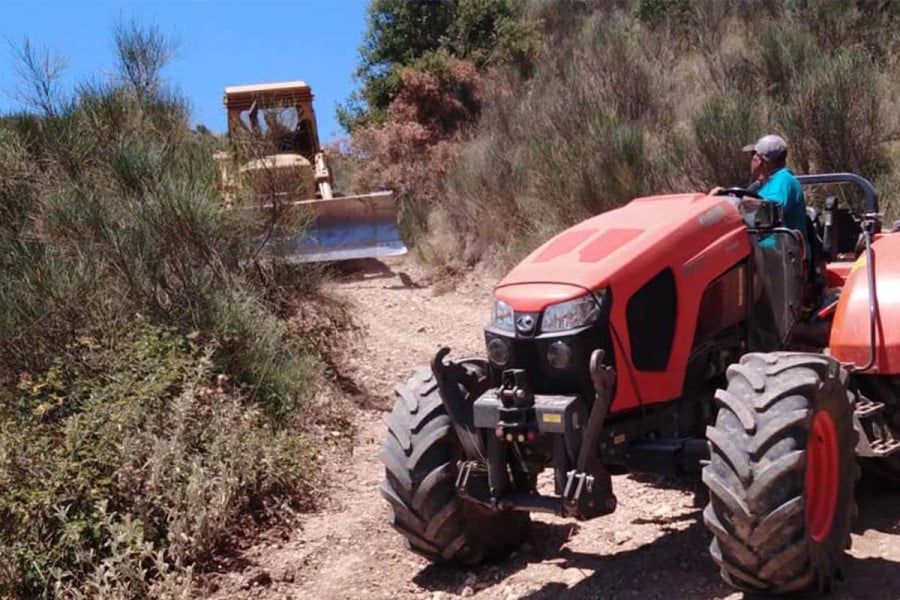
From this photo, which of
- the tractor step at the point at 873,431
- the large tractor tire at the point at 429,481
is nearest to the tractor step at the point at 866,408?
the tractor step at the point at 873,431

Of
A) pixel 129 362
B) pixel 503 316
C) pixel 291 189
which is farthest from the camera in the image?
pixel 291 189

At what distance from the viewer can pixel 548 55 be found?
1944cm

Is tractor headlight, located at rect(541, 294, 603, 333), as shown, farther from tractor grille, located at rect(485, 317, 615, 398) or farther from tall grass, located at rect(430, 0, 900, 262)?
tall grass, located at rect(430, 0, 900, 262)

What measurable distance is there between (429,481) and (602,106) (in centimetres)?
1074

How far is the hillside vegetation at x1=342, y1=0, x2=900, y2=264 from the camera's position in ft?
37.1

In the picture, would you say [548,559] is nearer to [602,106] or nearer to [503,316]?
[503,316]

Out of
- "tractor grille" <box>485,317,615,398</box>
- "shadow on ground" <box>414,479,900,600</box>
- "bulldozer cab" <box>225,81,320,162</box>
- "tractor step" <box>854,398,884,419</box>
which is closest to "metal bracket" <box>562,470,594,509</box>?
"tractor grille" <box>485,317,615,398</box>

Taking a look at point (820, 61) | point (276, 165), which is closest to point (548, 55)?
point (820, 61)

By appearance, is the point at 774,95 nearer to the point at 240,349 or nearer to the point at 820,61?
the point at 820,61

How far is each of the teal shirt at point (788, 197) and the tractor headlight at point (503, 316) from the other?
1.76m

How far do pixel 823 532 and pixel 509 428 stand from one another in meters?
1.20

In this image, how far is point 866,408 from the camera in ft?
14.5

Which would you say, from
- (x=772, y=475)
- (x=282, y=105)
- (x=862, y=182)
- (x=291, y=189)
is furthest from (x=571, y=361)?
(x=282, y=105)

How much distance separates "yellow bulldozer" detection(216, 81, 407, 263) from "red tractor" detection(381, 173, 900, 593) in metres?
4.32
